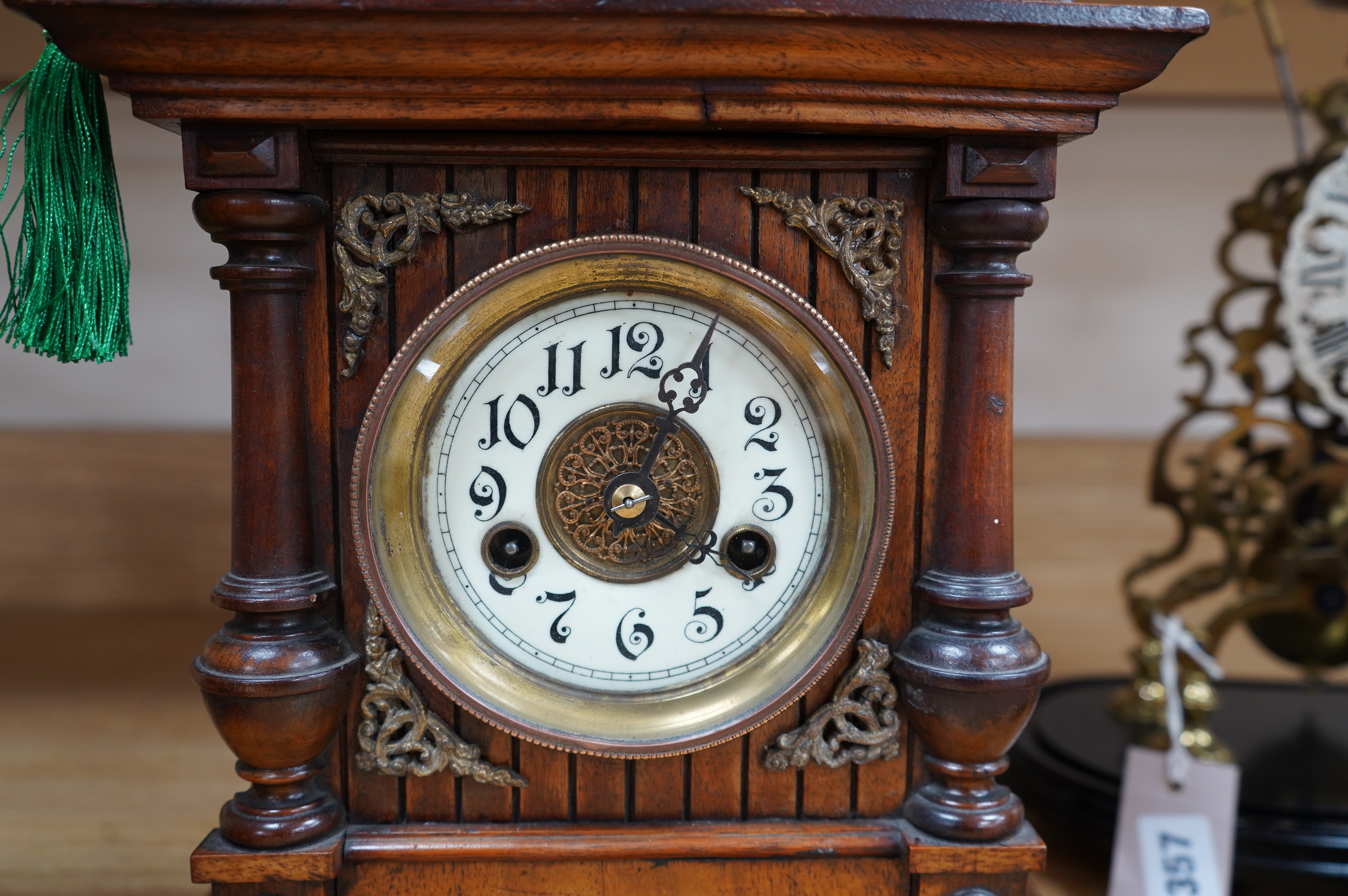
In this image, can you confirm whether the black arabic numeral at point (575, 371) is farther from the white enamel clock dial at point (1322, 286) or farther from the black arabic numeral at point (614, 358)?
the white enamel clock dial at point (1322, 286)

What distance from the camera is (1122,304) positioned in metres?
1.36

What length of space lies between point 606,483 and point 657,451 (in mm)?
41

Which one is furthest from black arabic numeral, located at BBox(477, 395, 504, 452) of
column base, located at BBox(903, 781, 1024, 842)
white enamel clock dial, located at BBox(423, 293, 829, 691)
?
column base, located at BBox(903, 781, 1024, 842)

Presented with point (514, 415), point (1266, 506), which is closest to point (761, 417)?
point (514, 415)

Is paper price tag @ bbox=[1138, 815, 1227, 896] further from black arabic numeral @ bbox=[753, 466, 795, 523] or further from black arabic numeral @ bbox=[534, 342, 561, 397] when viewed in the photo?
black arabic numeral @ bbox=[534, 342, 561, 397]

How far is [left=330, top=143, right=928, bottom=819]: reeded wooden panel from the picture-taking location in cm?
65

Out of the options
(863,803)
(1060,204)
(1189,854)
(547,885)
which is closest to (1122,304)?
(1060,204)

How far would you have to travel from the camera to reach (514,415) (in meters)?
0.66

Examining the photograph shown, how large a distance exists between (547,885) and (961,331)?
0.46 m

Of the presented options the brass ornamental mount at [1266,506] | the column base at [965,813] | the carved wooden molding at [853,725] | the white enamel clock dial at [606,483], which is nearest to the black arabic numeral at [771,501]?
the white enamel clock dial at [606,483]

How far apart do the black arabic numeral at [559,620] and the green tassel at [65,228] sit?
1.05 ft

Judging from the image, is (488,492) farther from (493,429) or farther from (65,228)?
(65,228)

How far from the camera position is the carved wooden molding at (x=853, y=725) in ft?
2.24

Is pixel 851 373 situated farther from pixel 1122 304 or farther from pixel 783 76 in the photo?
pixel 1122 304
